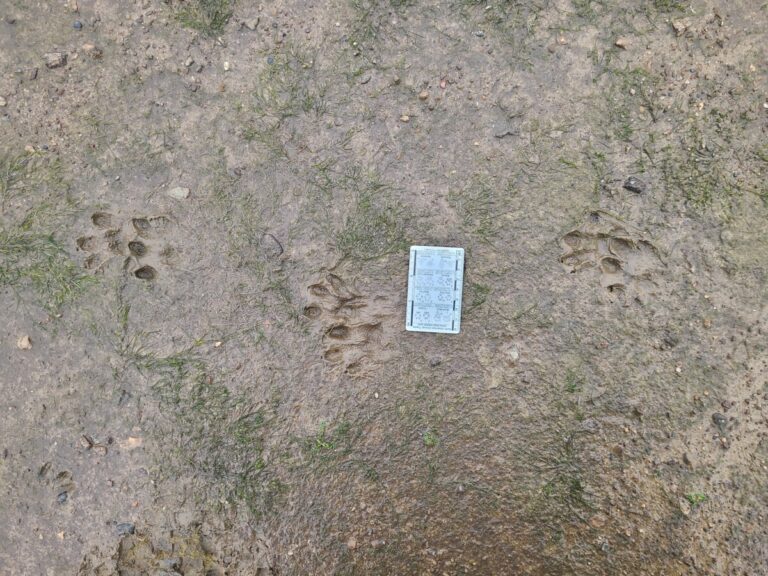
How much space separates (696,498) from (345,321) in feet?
5.22

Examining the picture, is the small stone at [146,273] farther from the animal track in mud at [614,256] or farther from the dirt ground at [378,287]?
the animal track in mud at [614,256]

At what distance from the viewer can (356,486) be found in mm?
2121

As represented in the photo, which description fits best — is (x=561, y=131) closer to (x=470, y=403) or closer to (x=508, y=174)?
(x=508, y=174)

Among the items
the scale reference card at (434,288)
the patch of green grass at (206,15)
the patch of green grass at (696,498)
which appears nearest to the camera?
the patch of green grass at (696,498)

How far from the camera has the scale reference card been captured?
214cm

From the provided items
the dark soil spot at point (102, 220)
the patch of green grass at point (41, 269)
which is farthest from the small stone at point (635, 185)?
the patch of green grass at point (41, 269)

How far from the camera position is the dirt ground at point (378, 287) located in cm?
208

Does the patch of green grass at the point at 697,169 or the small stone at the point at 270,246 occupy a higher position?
the patch of green grass at the point at 697,169

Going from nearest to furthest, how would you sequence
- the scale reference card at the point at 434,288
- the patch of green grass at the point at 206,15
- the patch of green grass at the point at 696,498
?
the patch of green grass at the point at 696,498, the scale reference card at the point at 434,288, the patch of green grass at the point at 206,15

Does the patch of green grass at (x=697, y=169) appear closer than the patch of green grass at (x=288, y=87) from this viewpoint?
Yes

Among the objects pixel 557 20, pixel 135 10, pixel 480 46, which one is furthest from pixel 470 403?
pixel 135 10

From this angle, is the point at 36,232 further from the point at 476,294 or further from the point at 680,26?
the point at 680,26

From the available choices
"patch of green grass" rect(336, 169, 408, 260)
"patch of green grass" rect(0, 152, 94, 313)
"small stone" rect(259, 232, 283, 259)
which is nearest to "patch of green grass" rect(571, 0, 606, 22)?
"patch of green grass" rect(336, 169, 408, 260)

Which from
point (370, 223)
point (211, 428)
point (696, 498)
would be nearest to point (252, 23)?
point (370, 223)
